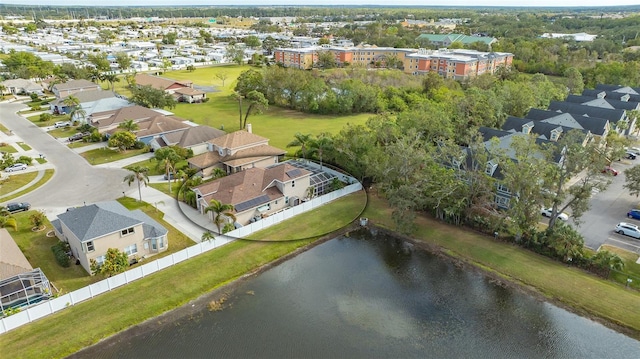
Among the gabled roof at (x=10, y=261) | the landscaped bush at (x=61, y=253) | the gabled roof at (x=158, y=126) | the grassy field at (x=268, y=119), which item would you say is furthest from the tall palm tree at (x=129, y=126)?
the gabled roof at (x=10, y=261)

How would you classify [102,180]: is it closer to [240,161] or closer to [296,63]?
[240,161]

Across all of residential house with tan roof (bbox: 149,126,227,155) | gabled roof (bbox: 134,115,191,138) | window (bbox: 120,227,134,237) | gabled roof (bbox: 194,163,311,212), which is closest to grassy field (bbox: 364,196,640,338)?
gabled roof (bbox: 194,163,311,212)


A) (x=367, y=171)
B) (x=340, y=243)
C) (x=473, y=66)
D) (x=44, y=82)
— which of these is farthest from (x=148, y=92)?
(x=473, y=66)

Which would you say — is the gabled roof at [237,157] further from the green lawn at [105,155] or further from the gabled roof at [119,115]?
the gabled roof at [119,115]

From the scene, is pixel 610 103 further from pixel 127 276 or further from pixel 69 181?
pixel 69 181

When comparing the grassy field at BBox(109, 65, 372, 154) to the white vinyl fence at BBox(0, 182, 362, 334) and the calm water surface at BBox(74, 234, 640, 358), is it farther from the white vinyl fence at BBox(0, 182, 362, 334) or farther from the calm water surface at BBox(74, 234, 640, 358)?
the calm water surface at BBox(74, 234, 640, 358)

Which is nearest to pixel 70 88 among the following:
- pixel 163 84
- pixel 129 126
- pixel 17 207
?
pixel 163 84
